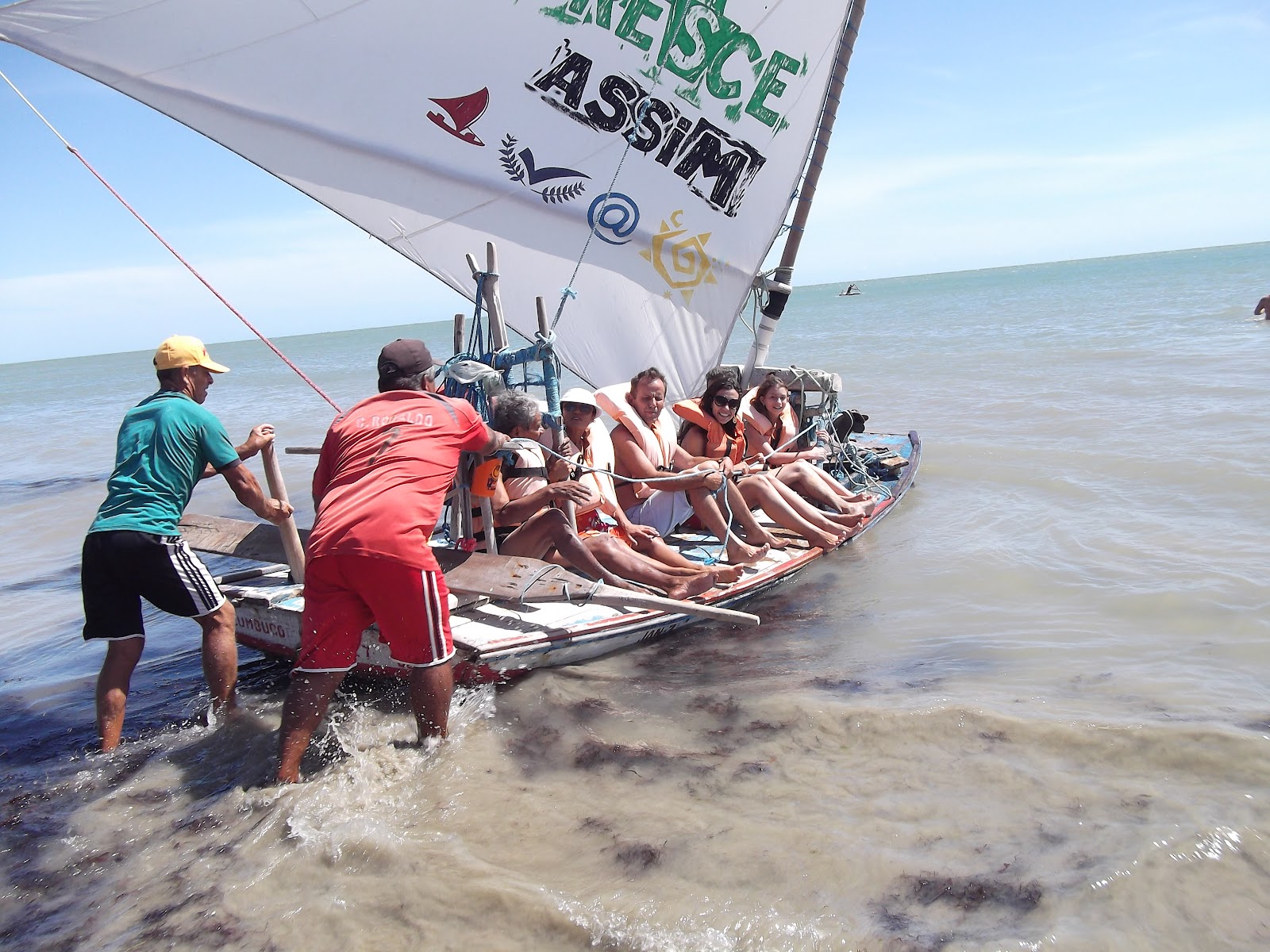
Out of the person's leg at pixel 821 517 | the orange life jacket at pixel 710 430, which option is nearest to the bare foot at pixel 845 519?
the person's leg at pixel 821 517

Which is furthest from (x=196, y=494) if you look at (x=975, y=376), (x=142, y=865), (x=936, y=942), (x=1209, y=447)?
(x=975, y=376)

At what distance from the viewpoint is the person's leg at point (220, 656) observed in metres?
3.79

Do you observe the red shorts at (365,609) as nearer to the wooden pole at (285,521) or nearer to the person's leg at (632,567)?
the wooden pole at (285,521)

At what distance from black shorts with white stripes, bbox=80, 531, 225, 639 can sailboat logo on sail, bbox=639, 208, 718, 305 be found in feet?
12.7

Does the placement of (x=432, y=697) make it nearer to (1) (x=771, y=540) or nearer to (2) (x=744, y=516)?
(2) (x=744, y=516)

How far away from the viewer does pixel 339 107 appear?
4617mm

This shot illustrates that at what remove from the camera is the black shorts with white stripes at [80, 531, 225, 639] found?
351 cm

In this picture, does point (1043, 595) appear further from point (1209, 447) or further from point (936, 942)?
point (1209, 447)

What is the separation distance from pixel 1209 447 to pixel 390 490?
9.04 meters

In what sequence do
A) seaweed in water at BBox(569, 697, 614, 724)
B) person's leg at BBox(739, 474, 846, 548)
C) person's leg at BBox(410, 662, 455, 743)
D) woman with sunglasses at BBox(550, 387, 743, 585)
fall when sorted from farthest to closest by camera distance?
person's leg at BBox(739, 474, 846, 548) → woman with sunglasses at BBox(550, 387, 743, 585) → seaweed in water at BBox(569, 697, 614, 724) → person's leg at BBox(410, 662, 455, 743)

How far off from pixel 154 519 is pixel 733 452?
3.91 meters

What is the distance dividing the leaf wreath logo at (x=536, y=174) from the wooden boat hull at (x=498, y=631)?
2.61 meters

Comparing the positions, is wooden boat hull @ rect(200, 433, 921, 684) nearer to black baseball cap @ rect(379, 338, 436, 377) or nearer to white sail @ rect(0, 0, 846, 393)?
black baseball cap @ rect(379, 338, 436, 377)

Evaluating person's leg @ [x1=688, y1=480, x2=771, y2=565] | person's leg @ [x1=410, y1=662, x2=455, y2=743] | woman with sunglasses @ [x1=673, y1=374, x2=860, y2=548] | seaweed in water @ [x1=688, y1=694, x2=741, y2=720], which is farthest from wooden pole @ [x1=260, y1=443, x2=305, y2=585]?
woman with sunglasses @ [x1=673, y1=374, x2=860, y2=548]
